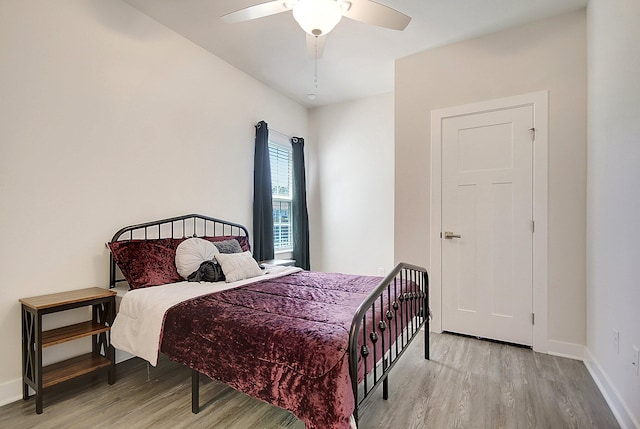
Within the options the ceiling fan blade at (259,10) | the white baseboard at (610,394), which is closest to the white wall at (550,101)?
the white baseboard at (610,394)

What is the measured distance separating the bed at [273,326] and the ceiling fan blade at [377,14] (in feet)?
4.80

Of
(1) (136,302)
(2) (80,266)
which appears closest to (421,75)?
(1) (136,302)

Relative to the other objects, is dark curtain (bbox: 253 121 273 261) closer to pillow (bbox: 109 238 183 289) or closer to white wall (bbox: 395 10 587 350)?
pillow (bbox: 109 238 183 289)

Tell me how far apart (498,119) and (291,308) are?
2.49 meters

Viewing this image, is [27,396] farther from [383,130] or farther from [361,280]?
[383,130]

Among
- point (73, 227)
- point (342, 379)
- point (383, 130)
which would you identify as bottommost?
point (342, 379)

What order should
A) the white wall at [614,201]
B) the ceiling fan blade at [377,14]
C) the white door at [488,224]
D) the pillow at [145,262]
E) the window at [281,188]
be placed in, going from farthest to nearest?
the window at [281,188], the white door at [488,224], the pillow at [145,262], the ceiling fan blade at [377,14], the white wall at [614,201]

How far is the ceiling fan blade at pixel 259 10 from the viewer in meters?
1.91

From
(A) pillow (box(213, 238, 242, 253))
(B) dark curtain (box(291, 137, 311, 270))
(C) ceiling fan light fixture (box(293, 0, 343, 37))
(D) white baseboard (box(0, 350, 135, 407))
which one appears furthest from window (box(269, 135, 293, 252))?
(D) white baseboard (box(0, 350, 135, 407))

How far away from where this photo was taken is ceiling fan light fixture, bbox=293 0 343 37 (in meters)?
1.71

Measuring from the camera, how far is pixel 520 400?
202cm

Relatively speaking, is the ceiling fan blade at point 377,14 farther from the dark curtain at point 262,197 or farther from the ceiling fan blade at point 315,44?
the dark curtain at point 262,197

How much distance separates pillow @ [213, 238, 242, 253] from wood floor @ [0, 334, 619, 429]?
0.97 m

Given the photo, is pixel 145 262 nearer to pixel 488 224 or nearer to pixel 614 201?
pixel 488 224
